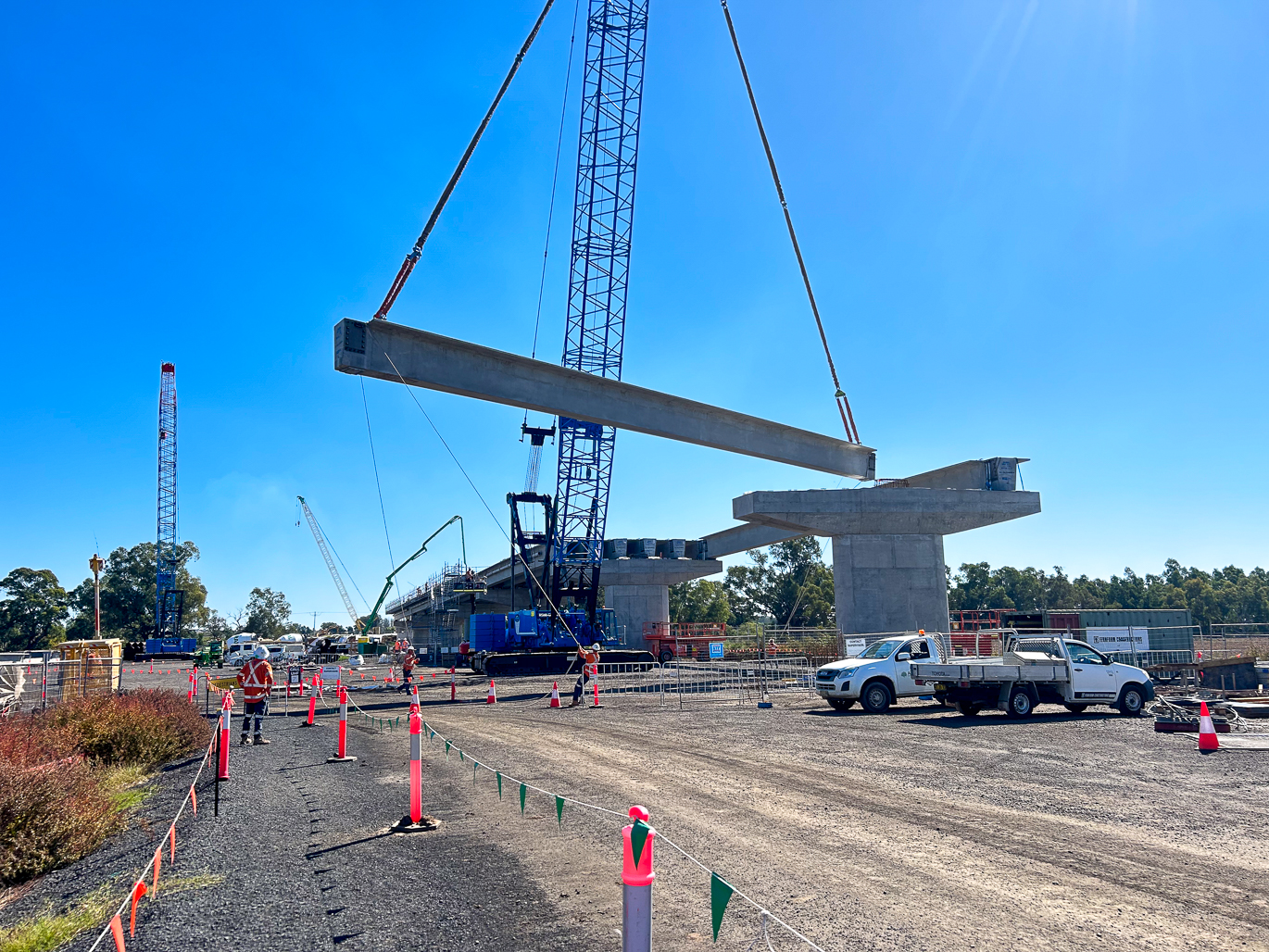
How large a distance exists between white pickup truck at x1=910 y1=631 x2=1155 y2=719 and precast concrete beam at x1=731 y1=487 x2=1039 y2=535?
1237 centimetres

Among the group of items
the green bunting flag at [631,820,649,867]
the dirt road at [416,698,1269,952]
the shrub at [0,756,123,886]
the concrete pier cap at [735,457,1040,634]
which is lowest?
the dirt road at [416,698,1269,952]

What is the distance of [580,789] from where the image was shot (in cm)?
1057

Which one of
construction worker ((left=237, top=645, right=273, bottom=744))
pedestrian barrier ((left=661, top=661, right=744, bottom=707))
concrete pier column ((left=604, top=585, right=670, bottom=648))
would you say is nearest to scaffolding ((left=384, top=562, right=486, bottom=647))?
concrete pier column ((left=604, top=585, right=670, bottom=648))

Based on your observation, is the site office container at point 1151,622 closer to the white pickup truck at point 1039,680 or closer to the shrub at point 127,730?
the white pickup truck at point 1039,680

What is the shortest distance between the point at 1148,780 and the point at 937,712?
356 inches

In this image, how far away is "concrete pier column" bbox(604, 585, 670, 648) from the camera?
59594 mm

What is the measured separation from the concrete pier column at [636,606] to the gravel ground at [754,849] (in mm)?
45526

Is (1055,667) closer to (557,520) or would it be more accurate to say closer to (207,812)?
(207,812)

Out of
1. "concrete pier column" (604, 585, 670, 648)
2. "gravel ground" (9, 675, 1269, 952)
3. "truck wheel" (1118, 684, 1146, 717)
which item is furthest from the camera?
"concrete pier column" (604, 585, 670, 648)

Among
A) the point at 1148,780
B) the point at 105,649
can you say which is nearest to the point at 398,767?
the point at 1148,780

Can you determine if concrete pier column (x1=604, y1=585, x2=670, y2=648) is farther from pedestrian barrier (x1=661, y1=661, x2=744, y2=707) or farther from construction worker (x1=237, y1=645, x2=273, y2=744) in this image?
construction worker (x1=237, y1=645, x2=273, y2=744)

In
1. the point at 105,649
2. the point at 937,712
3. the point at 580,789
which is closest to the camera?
the point at 580,789

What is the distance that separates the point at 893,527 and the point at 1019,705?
13.8 metres

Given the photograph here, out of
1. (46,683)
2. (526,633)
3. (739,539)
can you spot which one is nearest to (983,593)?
(739,539)
